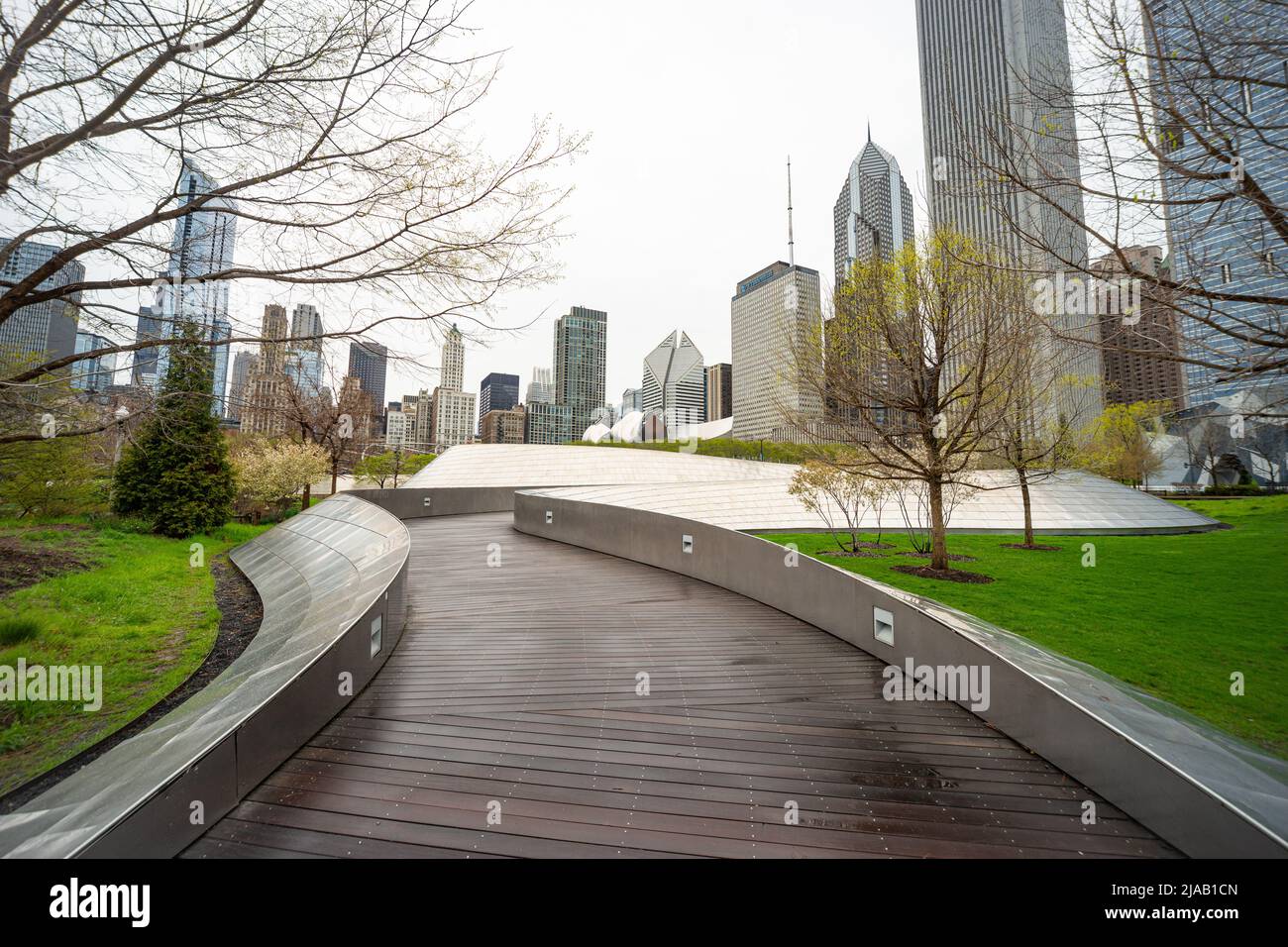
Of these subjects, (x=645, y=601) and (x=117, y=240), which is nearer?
(x=117, y=240)

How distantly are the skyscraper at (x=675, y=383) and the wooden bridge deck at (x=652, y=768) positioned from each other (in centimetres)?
8540

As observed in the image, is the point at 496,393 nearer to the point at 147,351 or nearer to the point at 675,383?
the point at 675,383

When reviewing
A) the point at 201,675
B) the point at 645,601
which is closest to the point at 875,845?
the point at 645,601

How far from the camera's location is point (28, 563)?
11.2 metres

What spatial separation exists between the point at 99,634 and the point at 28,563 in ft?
16.7

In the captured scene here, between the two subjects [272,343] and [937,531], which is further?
[937,531]

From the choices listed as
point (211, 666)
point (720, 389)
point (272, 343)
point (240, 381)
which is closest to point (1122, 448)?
point (272, 343)

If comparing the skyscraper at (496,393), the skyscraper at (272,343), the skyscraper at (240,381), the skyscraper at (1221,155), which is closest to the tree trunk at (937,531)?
the skyscraper at (1221,155)

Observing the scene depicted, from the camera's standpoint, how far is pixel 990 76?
20.4ft

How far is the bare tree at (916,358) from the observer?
9.38m

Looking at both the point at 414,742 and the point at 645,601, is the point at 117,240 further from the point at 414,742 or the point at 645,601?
the point at 645,601

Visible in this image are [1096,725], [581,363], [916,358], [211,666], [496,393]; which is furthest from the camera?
[496,393]
